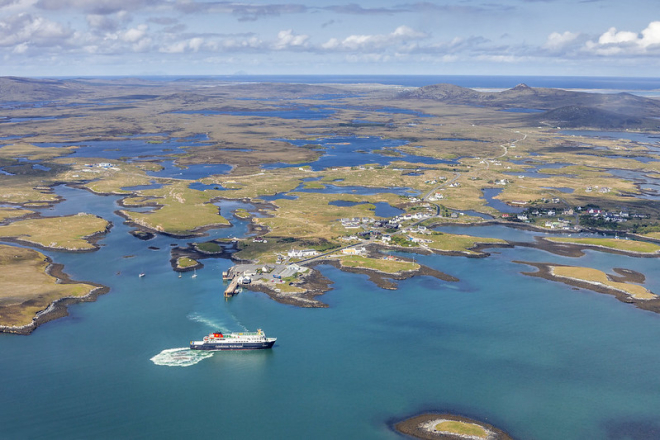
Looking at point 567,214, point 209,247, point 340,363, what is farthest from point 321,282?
point 567,214

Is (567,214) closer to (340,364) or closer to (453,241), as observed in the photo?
(453,241)

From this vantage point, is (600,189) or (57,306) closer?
(57,306)

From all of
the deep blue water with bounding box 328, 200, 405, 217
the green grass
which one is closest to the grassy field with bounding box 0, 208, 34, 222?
the green grass

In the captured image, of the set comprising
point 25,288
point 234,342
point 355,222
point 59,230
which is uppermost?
point 355,222

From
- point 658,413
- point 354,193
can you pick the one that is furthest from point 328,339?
point 354,193

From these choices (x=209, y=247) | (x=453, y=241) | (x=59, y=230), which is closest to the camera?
(x=209, y=247)

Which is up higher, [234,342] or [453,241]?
[453,241]
